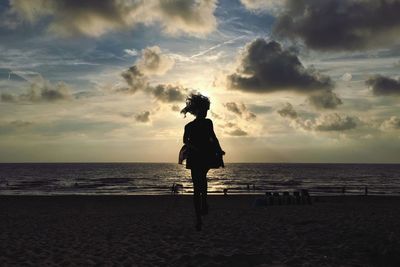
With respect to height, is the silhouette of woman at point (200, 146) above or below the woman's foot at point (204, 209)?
above

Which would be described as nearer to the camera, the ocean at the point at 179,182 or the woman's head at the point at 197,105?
the woman's head at the point at 197,105

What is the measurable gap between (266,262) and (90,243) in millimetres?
4764

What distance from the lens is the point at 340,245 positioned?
9.53 meters

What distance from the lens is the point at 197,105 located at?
7.88m

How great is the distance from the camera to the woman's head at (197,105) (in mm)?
7871

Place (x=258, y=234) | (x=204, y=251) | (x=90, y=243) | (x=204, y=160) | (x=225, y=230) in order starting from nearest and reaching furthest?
A: (x=204, y=160)
(x=204, y=251)
(x=90, y=243)
(x=258, y=234)
(x=225, y=230)

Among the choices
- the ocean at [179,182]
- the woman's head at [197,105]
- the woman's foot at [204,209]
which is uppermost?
the woman's head at [197,105]

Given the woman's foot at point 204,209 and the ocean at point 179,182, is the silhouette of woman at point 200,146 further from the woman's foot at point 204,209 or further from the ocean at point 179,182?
the ocean at point 179,182

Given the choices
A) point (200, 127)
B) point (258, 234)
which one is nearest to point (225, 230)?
point (258, 234)

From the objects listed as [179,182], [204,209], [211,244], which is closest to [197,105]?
[204,209]

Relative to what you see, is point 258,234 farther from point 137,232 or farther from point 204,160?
point 204,160

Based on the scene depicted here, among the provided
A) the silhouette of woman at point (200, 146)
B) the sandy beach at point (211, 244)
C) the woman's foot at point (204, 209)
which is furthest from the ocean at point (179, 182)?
the silhouette of woman at point (200, 146)

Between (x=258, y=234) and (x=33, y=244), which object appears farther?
(x=258, y=234)

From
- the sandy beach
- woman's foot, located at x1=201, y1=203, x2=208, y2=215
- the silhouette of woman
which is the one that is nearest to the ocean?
the sandy beach
